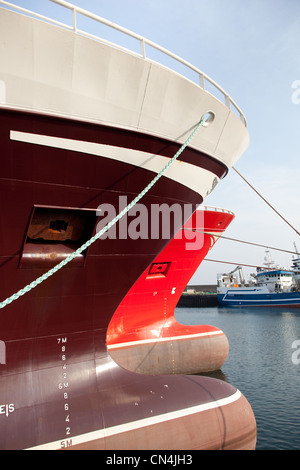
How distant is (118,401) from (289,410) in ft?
22.0

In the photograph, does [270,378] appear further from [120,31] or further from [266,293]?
[266,293]

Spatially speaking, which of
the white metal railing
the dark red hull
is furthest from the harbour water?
the white metal railing

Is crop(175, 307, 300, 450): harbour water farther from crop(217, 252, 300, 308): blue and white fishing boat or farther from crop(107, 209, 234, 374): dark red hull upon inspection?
crop(217, 252, 300, 308): blue and white fishing boat

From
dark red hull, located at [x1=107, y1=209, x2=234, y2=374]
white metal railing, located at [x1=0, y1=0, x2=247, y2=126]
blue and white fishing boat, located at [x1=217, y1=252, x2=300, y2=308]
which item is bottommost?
Result: blue and white fishing boat, located at [x1=217, y1=252, x2=300, y2=308]

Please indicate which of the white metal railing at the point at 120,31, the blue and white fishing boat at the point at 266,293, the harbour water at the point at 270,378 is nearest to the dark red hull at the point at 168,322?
the harbour water at the point at 270,378

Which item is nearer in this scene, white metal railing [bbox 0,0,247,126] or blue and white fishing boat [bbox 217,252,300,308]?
white metal railing [bbox 0,0,247,126]

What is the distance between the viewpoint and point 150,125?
5.11 meters

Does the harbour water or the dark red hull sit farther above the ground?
the dark red hull

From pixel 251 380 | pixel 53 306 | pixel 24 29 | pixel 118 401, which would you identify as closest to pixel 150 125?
pixel 24 29

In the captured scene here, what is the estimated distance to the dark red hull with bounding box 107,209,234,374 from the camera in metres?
10.7

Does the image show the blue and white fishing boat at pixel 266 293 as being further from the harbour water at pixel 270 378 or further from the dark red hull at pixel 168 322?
the dark red hull at pixel 168 322

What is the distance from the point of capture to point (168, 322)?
40.9ft

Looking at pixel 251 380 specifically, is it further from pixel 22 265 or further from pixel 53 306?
pixel 22 265

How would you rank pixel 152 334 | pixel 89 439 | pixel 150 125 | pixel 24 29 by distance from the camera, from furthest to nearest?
pixel 152 334 → pixel 150 125 → pixel 89 439 → pixel 24 29
